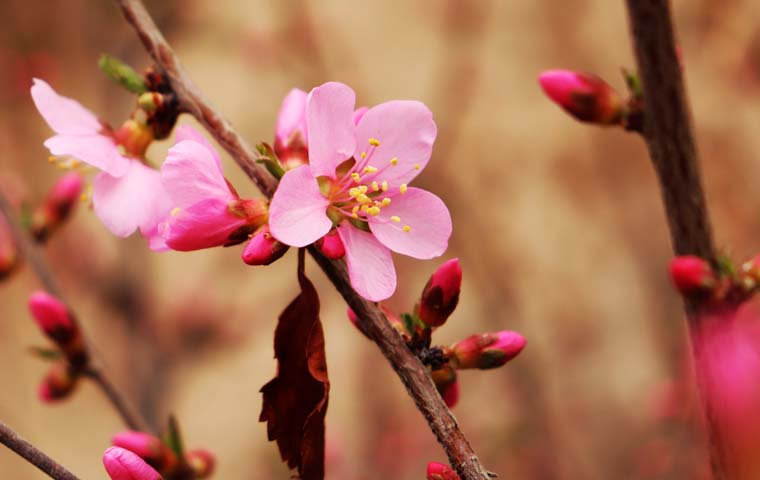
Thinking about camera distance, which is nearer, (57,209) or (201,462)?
Answer: (201,462)

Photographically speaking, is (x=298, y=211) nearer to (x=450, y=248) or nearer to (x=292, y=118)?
(x=292, y=118)

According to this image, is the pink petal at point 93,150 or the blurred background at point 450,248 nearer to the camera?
the pink petal at point 93,150

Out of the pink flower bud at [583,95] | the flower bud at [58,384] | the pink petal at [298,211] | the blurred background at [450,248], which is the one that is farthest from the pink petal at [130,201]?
the blurred background at [450,248]

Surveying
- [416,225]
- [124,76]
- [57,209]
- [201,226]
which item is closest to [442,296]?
[416,225]

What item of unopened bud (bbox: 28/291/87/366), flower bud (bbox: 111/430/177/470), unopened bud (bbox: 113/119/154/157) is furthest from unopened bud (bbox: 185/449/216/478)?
unopened bud (bbox: 113/119/154/157)

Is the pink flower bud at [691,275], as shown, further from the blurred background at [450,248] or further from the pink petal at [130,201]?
the blurred background at [450,248]

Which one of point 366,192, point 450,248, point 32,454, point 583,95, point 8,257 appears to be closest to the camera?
point 32,454

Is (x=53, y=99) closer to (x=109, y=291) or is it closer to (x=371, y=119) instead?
(x=371, y=119)

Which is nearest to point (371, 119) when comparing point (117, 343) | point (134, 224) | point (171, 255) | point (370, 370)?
point (134, 224)
